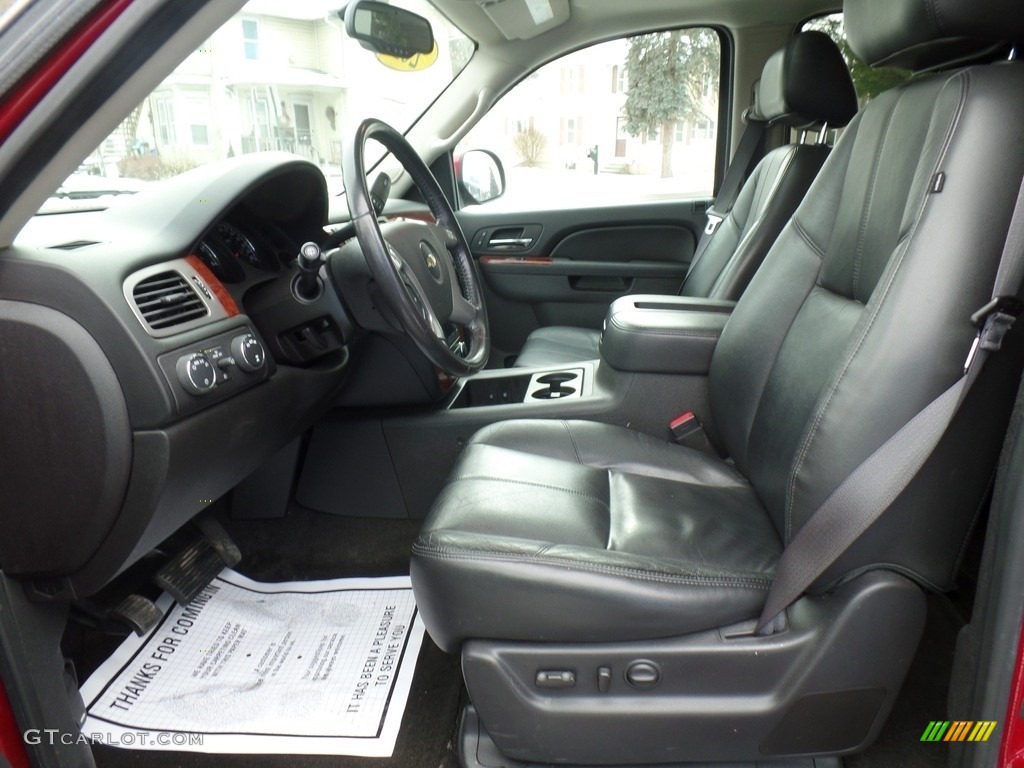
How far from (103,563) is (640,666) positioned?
769mm

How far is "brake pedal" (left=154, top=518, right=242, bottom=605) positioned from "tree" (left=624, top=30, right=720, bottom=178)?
181cm

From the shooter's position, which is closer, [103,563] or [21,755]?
[21,755]

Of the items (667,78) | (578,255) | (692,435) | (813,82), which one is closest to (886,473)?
(692,435)

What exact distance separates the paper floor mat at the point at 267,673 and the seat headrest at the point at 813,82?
144 centimetres

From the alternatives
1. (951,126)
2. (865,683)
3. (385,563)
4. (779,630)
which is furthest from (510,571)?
(385,563)

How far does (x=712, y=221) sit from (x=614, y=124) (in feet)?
1.62

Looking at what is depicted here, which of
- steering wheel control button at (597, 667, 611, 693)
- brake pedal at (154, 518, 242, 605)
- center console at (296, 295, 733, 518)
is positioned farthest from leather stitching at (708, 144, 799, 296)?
brake pedal at (154, 518, 242, 605)

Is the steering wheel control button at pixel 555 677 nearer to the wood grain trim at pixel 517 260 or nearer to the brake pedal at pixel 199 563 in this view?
the brake pedal at pixel 199 563

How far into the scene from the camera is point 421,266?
1.36 meters

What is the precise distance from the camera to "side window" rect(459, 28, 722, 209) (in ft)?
8.16

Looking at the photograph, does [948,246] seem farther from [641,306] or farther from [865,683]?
[641,306]

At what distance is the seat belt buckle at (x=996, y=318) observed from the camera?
77cm

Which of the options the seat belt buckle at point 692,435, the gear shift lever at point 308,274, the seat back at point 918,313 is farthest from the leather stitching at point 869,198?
the gear shift lever at point 308,274

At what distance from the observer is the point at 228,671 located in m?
1.35
